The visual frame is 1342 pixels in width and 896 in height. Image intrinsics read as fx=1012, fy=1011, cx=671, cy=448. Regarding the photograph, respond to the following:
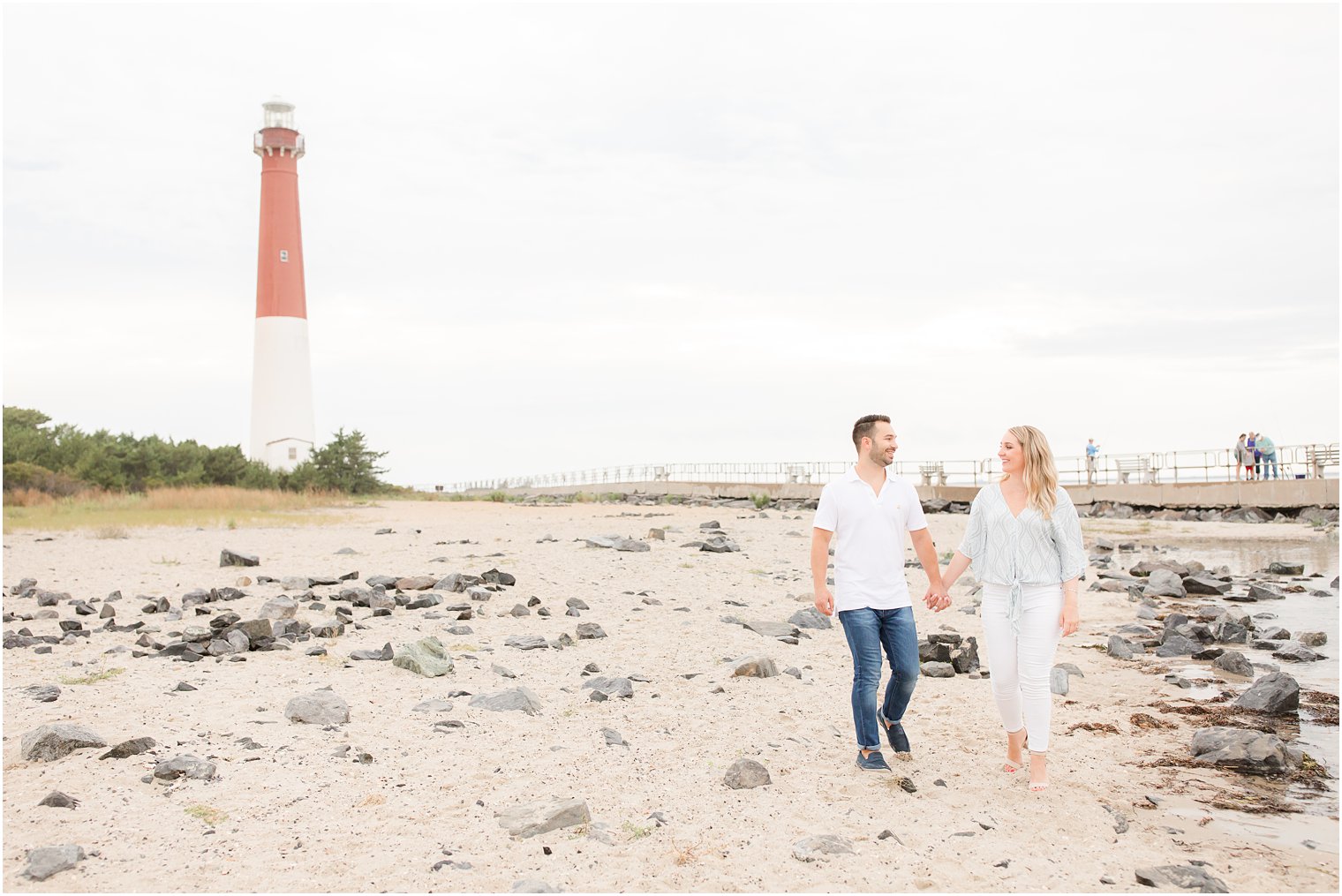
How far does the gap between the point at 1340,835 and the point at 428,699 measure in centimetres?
588

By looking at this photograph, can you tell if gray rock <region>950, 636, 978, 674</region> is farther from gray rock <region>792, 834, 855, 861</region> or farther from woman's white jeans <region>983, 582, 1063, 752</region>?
gray rock <region>792, 834, 855, 861</region>

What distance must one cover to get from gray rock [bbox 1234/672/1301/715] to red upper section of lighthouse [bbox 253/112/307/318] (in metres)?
39.9

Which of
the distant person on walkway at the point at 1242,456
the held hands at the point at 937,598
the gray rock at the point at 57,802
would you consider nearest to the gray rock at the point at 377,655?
the gray rock at the point at 57,802

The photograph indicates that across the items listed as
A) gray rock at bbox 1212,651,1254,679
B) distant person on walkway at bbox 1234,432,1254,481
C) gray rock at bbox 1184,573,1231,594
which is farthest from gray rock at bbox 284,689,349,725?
distant person on walkway at bbox 1234,432,1254,481

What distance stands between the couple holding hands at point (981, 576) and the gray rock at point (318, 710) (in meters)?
3.45

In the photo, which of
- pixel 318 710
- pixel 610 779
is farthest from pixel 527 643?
pixel 610 779

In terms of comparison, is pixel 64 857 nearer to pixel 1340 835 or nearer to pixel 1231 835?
pixel 1231 835

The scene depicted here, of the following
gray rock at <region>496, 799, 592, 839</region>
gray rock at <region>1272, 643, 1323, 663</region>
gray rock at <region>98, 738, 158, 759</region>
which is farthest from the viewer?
gray rock at <region>1272, 643, 1323, 663</region>

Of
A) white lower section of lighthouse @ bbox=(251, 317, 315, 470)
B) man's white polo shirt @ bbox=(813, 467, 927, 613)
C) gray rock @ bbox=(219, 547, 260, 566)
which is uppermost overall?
white lower section of lighthouse @ bbox=(251, 317, 315, 470)

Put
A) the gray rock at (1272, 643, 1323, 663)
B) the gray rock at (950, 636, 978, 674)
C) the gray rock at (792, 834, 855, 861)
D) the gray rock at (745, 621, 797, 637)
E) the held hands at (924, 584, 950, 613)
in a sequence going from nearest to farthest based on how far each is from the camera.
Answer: the gray rock at (792, 834, 855, 861) → the held hands at (924, 584, 950, 613) → the gray rock at (950, 636, 978, 674) → the gray rock at (1272, 643, 1323, 663) → the gray rock at (745, 621, 797, 637)

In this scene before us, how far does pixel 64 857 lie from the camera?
4.74 meters

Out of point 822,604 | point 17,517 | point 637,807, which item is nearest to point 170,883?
point 637,807

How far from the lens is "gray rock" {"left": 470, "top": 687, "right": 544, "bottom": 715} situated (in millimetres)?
7457

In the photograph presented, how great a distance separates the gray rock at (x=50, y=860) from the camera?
15.2 ft
